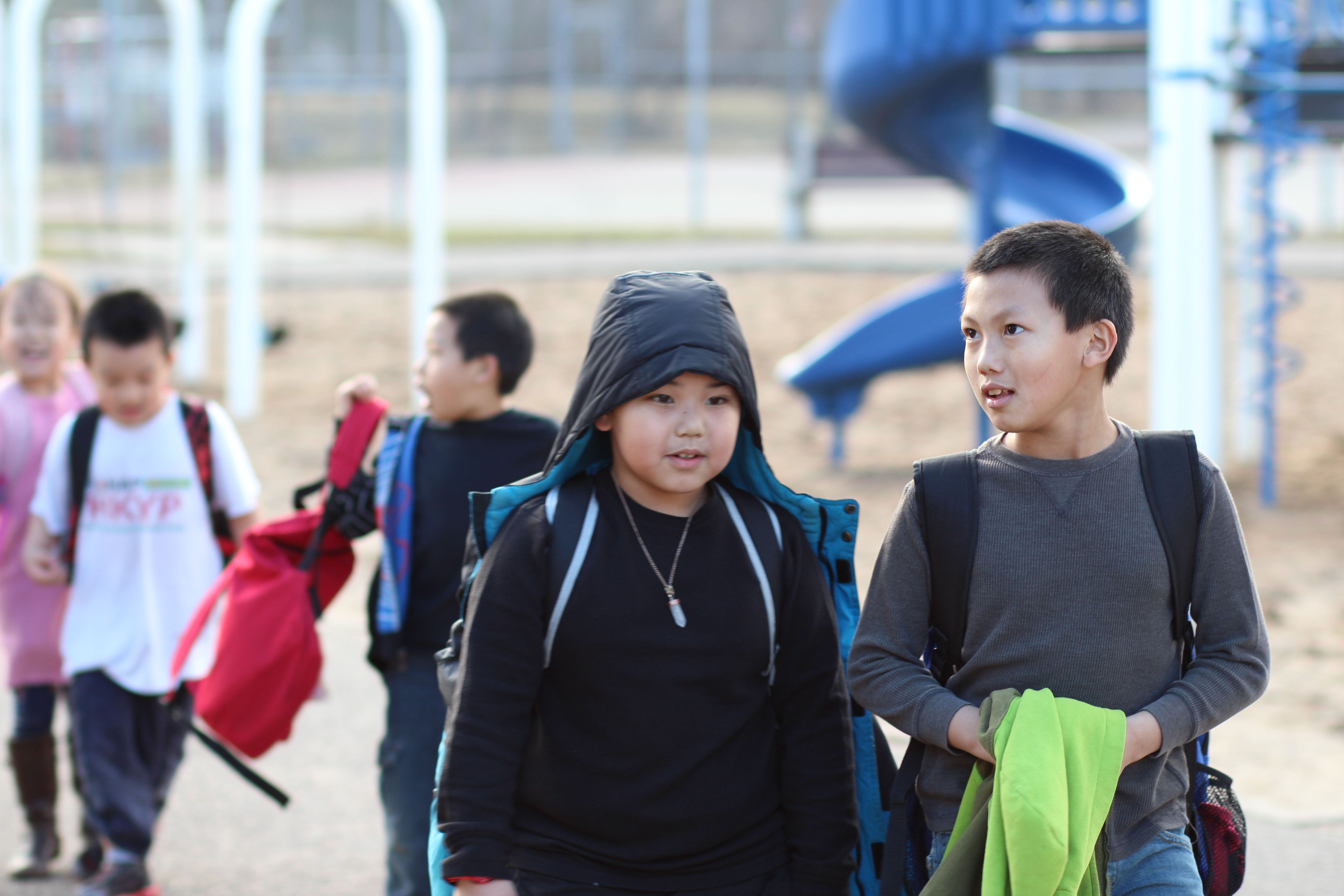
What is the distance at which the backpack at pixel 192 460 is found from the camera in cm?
402

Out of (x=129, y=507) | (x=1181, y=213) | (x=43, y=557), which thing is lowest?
(x=43, y=557)

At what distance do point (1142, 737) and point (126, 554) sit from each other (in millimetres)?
2797

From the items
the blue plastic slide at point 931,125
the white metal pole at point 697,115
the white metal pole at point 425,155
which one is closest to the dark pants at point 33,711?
the white metal pole at point 425,155

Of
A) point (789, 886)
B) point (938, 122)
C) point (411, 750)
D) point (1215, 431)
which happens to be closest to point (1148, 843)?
point (789, 886)

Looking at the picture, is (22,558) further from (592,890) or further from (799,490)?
(799,490)

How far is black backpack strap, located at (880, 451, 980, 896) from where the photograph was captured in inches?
91.8

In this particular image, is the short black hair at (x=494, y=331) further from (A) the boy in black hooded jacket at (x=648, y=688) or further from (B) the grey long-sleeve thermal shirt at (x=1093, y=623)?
(B) the grey long-sleeve thermal shirt at (x=1093, y=623)

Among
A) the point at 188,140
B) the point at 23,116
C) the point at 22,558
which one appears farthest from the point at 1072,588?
the point at 188,140

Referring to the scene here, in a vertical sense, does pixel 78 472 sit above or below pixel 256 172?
below

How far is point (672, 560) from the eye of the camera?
244 cm

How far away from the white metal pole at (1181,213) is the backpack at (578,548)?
6.25 meters

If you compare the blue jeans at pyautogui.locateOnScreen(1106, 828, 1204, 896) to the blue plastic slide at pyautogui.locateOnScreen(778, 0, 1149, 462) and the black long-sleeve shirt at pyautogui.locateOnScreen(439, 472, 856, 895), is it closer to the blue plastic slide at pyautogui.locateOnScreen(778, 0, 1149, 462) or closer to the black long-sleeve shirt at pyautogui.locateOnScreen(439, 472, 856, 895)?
the black long-sleeve shirt at pyautogui.locateOnScreen(439, 472, 856, 895)

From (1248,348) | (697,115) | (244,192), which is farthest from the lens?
(697,115)

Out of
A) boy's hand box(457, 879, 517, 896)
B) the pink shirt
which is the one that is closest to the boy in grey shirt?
boy's hand box(457, 879, 517, 896)
